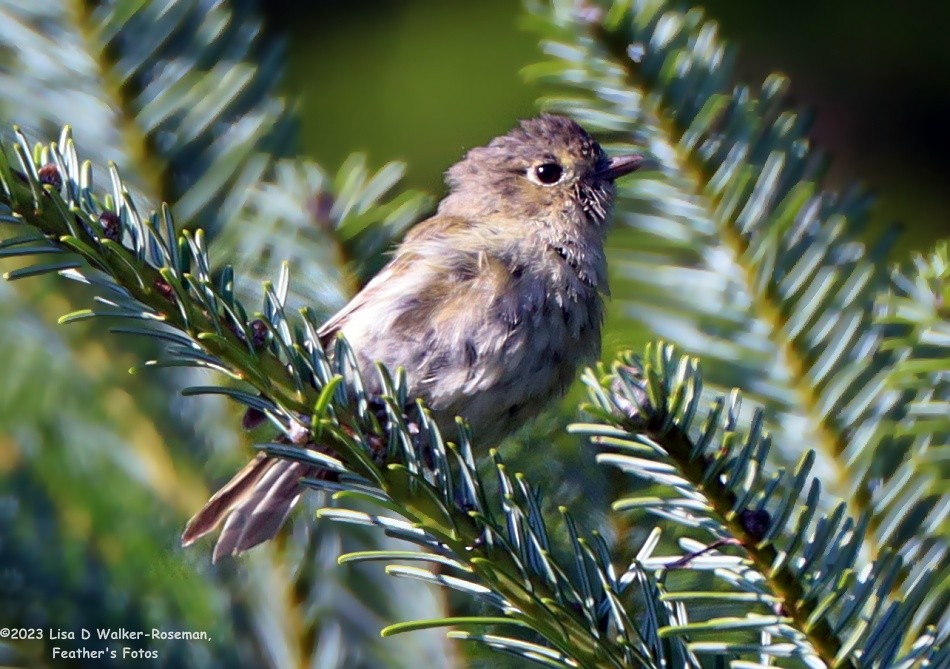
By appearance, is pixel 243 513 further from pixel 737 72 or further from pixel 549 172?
pixel 737 72

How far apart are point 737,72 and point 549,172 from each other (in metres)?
0.84

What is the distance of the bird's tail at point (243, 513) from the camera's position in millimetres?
1242

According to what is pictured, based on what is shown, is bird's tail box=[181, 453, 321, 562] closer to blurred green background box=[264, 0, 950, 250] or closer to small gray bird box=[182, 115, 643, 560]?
small gray bird box=[182, 115, 643, 560]

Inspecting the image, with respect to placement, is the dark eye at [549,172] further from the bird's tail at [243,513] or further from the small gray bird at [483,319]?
the bird's tail at [243,513]

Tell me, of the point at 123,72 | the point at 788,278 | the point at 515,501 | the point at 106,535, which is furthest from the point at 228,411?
the point at 788,278

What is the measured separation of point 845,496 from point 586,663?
17.3 inches

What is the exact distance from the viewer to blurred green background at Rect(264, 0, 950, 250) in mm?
2488

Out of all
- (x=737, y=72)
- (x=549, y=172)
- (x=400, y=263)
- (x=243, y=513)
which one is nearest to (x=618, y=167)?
(x=549, y=172)

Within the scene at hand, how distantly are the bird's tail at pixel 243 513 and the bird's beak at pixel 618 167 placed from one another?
650 mm

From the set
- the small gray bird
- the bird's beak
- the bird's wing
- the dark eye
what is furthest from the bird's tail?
the dark eye

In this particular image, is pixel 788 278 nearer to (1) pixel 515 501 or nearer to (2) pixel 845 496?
(2) pixel 845 496

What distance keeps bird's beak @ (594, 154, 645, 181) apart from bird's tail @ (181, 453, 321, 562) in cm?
65

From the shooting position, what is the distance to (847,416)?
1211 mm

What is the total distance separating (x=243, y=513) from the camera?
129 cm
